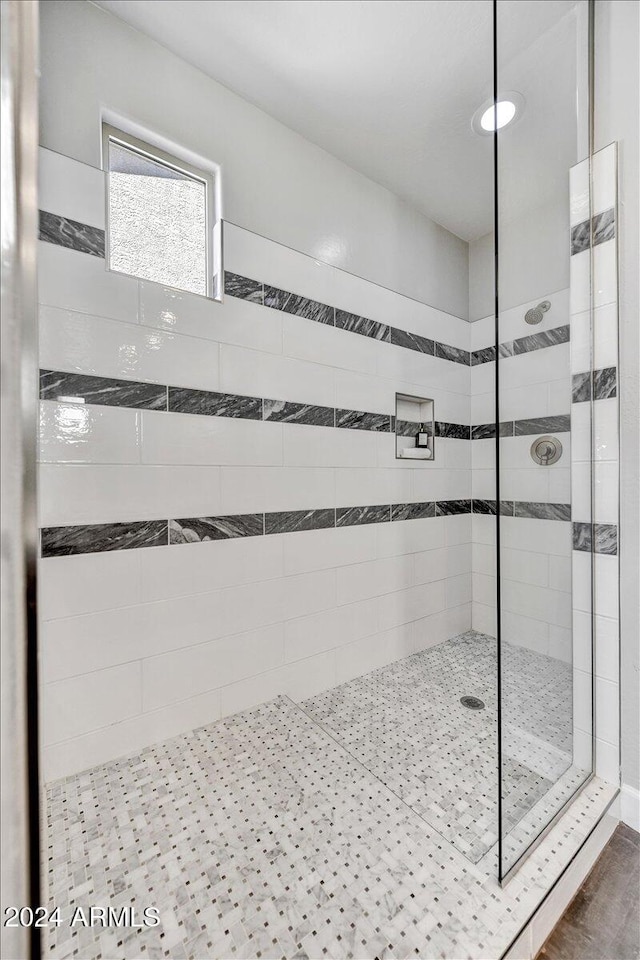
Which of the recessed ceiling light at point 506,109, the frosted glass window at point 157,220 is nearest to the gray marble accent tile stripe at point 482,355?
the recessed ceiling light at point 506,109

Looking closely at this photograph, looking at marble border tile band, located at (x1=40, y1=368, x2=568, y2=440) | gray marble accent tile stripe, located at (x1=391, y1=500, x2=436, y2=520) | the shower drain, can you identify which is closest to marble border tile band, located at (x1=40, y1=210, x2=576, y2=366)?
marble border tile band, located at (x1=40, y1=368, x2=568, y2=440)

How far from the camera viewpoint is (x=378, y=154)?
184 cm

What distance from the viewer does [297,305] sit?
1.70 m

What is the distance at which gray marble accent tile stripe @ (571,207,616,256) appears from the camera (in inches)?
47.1

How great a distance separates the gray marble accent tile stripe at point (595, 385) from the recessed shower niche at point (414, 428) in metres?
0.92

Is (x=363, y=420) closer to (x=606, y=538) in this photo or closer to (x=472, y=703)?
(x=606, y=538)

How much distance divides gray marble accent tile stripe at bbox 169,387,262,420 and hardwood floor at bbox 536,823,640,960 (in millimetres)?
1607

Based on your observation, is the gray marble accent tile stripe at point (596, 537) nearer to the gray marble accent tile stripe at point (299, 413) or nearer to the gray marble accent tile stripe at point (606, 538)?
the gray marble accent tile stripe at point (606, 538)

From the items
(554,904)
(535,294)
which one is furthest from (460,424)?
(554,904)

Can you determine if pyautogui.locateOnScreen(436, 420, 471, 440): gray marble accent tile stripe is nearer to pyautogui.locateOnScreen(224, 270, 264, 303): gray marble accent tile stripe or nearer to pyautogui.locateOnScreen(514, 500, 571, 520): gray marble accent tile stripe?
pyautogui.locateOnScreen(514, 500, 571, 520): gray marble accent tile stripe

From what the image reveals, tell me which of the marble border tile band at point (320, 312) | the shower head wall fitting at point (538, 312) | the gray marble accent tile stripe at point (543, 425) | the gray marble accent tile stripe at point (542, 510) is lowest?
the gray marble accent tile stripe at point (542, 510)

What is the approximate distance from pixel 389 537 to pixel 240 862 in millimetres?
1358

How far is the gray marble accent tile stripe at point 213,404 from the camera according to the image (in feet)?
4.58

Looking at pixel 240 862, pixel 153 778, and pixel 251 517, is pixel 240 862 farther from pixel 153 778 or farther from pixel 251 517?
pixel 251 517
